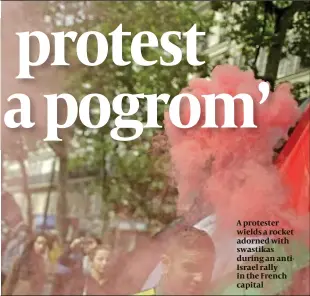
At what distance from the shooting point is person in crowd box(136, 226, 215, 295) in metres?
0.64

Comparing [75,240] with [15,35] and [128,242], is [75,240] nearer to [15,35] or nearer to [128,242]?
[128,242]

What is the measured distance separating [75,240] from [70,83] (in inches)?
7.6

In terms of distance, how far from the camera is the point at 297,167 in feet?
2.09

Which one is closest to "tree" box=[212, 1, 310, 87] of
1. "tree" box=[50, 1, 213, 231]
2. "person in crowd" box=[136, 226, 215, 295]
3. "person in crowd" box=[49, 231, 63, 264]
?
"tree" box=[50, 1, 213, 231]

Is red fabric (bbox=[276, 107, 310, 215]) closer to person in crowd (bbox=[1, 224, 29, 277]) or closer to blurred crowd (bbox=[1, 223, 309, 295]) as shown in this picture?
blurred crowd (bbox=[1, 223, 309, 295])

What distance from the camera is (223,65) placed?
0.65m

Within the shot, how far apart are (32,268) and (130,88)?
0.84 ft

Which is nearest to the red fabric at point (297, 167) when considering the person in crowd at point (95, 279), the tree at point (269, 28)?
the tree at point (269, 28)

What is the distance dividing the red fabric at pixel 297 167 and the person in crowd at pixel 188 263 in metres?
0.11

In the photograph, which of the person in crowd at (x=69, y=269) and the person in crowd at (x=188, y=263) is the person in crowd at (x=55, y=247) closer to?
the person in crowd at (x=69, y=269)

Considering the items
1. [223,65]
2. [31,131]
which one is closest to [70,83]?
[31,131]

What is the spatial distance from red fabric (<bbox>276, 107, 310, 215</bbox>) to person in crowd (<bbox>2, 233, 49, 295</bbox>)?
30cm

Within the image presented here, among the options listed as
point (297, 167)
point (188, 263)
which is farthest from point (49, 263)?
point (297, 167)

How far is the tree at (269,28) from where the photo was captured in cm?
65
